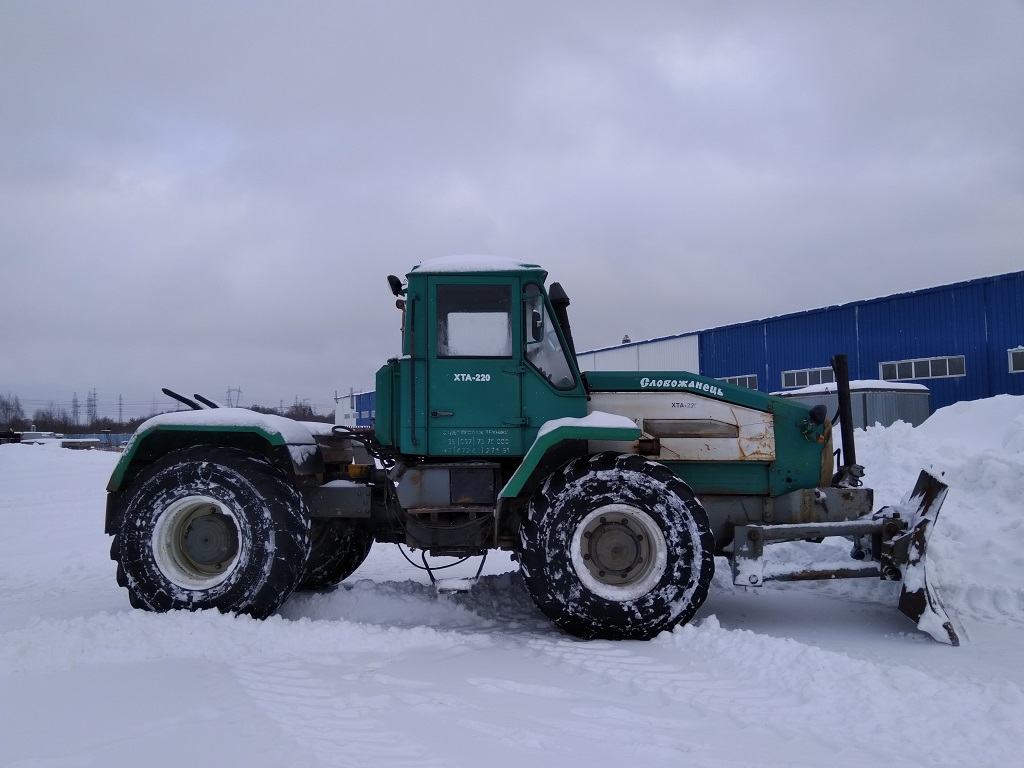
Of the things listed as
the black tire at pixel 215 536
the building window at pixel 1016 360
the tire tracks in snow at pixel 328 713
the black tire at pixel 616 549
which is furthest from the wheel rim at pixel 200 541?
the building window at pixel 1016 360

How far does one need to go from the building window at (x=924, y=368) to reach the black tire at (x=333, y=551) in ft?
58.6

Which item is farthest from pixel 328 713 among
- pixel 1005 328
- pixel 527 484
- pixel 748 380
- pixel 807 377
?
pixel 748 380

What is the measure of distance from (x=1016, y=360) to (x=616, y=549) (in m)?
17.3

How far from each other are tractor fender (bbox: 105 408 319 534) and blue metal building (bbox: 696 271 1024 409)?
18456 millimetres

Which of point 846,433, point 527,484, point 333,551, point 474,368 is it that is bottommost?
point 333,551

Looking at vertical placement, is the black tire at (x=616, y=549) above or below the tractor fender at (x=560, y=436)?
below

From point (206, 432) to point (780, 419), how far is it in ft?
15.2

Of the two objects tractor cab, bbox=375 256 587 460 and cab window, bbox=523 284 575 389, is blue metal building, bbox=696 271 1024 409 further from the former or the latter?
tractor cab, bbox=375 256 587 460

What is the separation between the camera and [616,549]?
5.23m

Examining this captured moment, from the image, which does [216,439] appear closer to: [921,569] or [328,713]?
[328,713]

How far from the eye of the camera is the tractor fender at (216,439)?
565cm

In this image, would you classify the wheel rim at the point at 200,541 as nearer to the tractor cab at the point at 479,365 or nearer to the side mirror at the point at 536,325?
the tractor cab at the point at 479,365

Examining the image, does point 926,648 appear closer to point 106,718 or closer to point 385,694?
point 385,694

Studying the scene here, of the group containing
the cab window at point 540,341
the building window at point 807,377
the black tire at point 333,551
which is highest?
the building window at point 807,377
